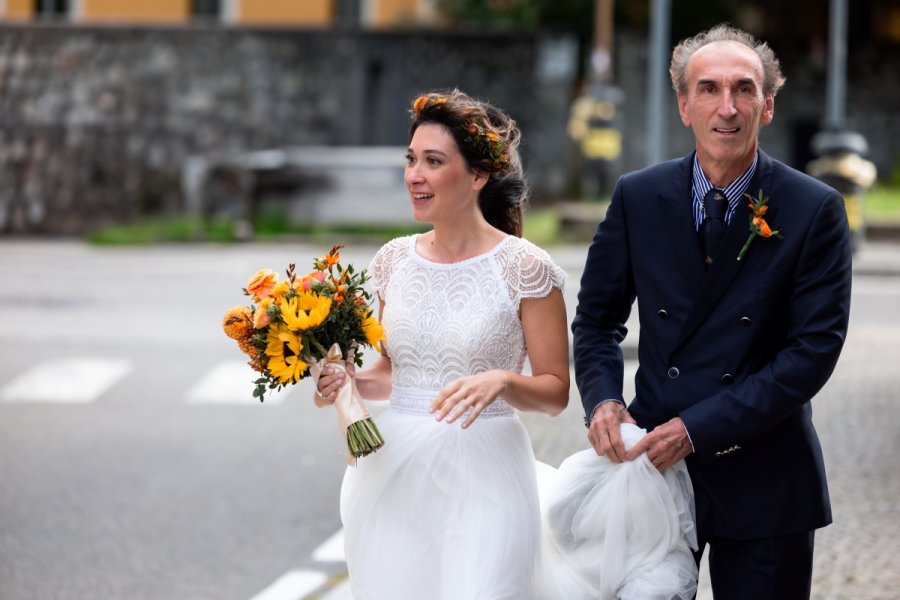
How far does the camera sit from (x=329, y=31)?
30.6 meters

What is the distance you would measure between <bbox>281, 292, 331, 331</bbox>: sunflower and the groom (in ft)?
2.36

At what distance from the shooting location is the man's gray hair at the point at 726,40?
414 cm

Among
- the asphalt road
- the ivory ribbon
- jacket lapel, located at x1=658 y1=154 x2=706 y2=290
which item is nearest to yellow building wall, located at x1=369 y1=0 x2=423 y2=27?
the asphalt road

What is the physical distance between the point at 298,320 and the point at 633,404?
914 millimetres

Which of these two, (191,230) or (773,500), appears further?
(191,230)

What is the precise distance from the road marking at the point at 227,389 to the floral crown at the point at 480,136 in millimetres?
7067

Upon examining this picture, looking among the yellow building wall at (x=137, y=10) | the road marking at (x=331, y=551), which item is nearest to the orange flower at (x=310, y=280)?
the road marking at (x=331, y=551)

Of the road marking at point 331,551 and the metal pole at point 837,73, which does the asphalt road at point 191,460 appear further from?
the metal pole at point 837,73

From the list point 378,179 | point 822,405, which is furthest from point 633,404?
point 378,179

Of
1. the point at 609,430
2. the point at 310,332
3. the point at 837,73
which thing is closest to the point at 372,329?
the point at 310,332

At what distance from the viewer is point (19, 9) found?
40188 millimetres

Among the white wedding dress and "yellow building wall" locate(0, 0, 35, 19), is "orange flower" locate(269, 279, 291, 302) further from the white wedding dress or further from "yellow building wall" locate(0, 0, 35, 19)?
"yellow building wall" locate(0, 0, 35, 19)

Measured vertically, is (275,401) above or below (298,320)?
below

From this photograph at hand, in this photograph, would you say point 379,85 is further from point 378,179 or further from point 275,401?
point 275,401
